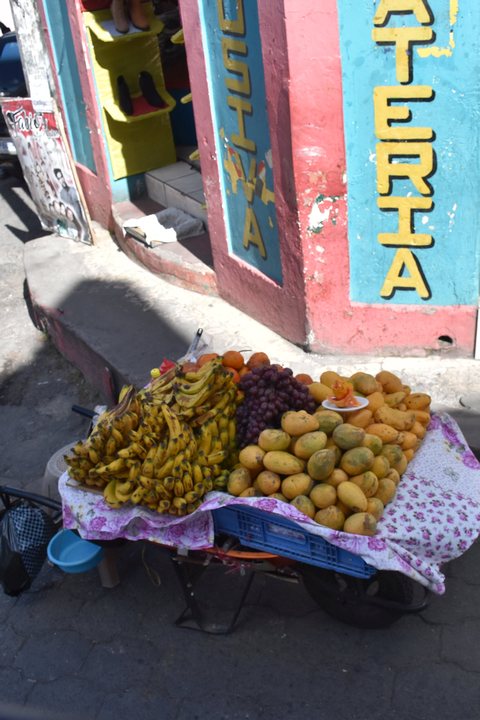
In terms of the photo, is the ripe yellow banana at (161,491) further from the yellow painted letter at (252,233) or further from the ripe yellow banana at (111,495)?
the yellow painted letter at (252,233)

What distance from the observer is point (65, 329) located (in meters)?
6.63

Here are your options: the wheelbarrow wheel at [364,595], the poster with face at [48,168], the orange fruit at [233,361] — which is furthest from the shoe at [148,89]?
the wheelbarrow wheel at [364,595]

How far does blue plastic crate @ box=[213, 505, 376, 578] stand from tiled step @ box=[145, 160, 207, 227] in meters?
4.10

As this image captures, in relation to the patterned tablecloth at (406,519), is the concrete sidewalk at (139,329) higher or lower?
lower

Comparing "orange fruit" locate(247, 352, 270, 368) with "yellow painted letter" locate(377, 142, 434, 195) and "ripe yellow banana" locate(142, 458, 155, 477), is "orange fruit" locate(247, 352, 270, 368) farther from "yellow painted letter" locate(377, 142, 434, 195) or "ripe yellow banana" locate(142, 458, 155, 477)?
"yellow painted letter" locate(377, 142, 434, 195)

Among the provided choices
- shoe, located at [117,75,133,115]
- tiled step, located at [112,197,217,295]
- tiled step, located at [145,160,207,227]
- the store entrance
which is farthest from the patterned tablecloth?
shoe, located at [117,75,133,115]

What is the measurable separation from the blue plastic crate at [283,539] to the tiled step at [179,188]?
410 centimetres

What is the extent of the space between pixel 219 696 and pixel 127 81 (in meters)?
6.08

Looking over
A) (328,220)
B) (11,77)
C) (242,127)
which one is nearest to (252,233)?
(242,127)

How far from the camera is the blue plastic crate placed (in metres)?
3.38

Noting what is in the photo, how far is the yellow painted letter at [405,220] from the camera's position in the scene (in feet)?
16.3

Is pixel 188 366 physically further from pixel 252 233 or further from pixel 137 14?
pixel 137 14

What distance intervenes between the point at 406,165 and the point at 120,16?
378cm

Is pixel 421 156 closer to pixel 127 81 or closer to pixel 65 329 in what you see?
pixel 65 329
